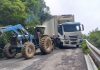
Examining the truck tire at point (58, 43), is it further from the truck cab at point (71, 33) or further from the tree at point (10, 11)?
the tree at point (10, 11)

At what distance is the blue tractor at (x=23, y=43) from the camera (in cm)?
2261

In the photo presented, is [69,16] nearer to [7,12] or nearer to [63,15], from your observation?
[63,15]

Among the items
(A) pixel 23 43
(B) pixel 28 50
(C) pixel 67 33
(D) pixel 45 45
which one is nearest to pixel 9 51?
(A) pixel 23 43

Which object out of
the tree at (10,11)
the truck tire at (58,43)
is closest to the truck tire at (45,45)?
the truck tire at (58,43)

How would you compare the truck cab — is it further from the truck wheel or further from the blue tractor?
the truck wheel

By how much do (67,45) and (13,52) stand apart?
33.5 feet

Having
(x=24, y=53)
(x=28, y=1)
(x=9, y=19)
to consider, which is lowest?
(x=24, y=53)

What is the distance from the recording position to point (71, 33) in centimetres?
3331

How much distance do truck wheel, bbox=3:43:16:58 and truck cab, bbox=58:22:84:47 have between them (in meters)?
9.37

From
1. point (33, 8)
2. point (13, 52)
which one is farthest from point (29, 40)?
point (33, 8)

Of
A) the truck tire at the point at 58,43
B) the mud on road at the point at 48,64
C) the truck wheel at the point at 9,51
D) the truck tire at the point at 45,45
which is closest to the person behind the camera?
the mud on road at the point at 48,64

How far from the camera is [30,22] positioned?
1720 inches

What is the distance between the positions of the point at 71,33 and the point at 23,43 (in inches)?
399

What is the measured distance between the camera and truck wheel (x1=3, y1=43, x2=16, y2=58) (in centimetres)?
2367
